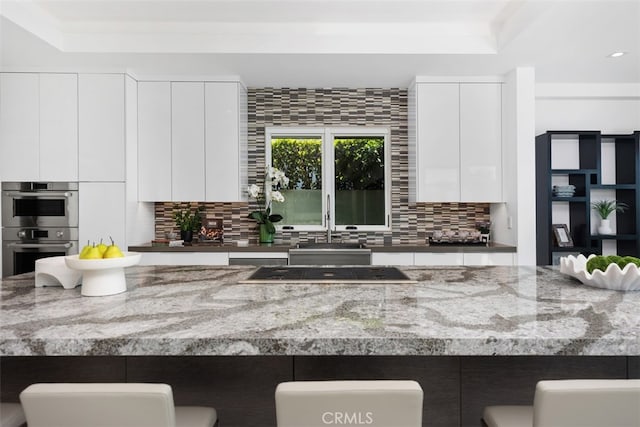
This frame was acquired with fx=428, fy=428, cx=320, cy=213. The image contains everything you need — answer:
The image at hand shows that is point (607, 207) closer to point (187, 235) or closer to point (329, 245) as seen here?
point (329, 245)

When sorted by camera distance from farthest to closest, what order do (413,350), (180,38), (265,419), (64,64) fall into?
(64,64)
(180,38)
(265,419)
(413,350)

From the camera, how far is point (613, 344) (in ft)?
3.76

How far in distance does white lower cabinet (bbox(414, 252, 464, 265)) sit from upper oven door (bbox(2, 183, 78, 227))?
10.1 feet

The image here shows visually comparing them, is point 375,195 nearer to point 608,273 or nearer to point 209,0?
point 209,0

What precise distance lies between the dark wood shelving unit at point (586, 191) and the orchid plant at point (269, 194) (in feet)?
8.32

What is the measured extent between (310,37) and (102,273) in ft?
8.24

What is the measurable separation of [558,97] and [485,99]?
40.2 inches

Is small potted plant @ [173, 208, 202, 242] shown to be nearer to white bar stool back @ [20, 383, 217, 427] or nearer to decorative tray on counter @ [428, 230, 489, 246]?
decorative tray on counter @ [428, 230, 489, 246]

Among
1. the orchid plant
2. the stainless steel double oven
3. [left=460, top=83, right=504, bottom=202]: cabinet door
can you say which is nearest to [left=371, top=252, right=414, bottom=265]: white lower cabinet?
[left=460, top=83, right=504, bottom=202]: cabinet door

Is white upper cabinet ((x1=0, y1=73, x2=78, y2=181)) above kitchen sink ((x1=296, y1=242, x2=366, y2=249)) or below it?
above

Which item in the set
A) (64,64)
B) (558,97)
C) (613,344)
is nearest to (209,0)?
(64,64)

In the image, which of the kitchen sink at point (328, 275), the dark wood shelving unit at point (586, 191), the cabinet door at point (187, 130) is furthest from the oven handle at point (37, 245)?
the dark wood shelving unit at point (586, 191)

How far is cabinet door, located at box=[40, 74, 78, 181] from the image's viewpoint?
3.79 metres

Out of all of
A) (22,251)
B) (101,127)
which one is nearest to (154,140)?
(101,127)
